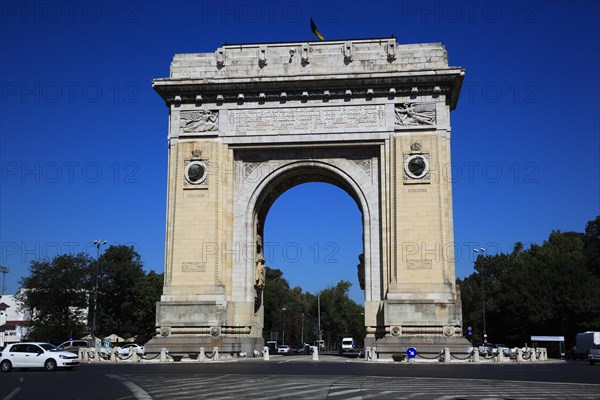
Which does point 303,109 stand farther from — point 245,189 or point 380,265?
point 380,265

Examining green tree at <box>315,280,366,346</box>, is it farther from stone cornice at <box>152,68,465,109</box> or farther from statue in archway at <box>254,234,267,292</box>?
stone cornice at <box>152,68,465,109</box>

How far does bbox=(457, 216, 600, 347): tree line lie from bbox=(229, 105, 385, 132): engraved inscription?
34956mm

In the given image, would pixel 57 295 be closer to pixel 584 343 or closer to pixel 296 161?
pixel 296 161

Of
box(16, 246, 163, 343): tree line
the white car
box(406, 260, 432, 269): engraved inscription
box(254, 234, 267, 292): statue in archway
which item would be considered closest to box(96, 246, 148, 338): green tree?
box(16, 246, 163, 343): tree line

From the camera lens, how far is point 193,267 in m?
36.4

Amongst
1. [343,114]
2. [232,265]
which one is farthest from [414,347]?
[343,114]

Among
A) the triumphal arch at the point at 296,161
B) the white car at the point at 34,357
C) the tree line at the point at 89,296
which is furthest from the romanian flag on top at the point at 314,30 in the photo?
the tree line at the point at 89,296

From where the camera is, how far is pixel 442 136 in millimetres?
36312

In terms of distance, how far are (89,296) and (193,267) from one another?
127 feet

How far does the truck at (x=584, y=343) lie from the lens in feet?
165

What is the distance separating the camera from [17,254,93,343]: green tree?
223ft

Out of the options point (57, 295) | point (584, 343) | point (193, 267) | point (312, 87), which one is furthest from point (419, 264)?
point (57, 295)

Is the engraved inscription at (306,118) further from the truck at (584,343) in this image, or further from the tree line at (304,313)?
the tree line at (304,313)

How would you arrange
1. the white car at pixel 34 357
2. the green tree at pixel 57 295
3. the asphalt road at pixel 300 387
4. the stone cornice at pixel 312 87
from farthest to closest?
the green tree at pixel 57 295, the stone cornice at pixel 312 87, the white car at pixel 34 357, the asphalt road at pixel 300 387
